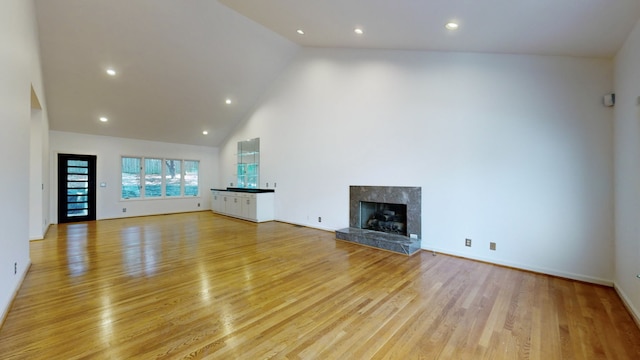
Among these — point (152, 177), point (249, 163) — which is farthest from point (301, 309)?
point (152, 177)

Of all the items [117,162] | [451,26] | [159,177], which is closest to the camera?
[451,26]

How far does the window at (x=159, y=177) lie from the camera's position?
330 inches

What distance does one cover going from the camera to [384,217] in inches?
211

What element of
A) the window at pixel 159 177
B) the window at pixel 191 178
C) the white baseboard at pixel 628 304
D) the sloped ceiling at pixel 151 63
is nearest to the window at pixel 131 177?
the window at pixel 159 177

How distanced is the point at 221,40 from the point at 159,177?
5.48 metres

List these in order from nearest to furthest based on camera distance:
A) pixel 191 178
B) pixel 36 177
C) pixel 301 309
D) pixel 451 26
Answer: pixel 301 309 < pixel 451 26 < pixel 36 177 < pixel 191 178

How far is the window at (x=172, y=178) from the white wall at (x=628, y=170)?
33.8 feet

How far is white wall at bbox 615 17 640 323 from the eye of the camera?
2.53 meters

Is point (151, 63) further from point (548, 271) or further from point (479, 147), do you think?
point (548, 271)

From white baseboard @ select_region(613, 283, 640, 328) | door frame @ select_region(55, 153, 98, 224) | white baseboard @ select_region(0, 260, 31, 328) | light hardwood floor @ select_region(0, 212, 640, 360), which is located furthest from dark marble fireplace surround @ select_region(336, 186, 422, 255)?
door frame @ select_region(55, 153, 98, 224)

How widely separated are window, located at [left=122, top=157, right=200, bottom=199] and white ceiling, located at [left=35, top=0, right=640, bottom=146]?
36.4 inches

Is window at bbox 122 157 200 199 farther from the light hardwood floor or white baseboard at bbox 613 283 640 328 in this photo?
white baseboard at bbox 613 283 640 328

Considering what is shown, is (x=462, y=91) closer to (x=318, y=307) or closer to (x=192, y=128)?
(x=318, y=307)

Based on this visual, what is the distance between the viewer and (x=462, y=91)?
4.28 meters
